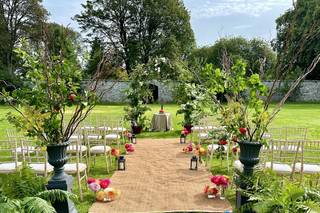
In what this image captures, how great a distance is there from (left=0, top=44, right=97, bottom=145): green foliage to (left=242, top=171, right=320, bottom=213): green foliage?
1.97 metres

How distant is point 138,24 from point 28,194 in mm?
29855

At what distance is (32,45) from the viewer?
3.64m

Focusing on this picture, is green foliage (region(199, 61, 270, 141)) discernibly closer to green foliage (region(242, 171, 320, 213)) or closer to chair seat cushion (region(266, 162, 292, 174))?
green foliage (region(242, 171, 320, 213))

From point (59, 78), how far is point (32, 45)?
665mm

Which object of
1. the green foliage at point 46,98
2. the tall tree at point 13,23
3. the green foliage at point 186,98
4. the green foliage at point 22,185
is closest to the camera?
the green foliage at point 22,185

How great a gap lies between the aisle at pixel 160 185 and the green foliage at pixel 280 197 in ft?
4.29

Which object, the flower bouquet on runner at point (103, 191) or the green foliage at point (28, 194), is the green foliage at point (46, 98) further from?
the flower bouquet on runner at point (103, 191)

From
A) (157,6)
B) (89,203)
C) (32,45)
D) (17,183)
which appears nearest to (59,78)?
(32,45)

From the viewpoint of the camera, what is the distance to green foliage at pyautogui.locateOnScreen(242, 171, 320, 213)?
8.77ft

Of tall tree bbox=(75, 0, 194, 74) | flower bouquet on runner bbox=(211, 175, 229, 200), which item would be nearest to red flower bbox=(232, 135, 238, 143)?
flower bouquet on runner bbox=(211, 175, 229, 200)

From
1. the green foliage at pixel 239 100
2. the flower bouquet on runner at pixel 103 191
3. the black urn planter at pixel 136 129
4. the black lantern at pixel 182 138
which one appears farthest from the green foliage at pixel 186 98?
the green foliage at pixel 239 100

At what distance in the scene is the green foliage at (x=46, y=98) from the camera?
127 inches

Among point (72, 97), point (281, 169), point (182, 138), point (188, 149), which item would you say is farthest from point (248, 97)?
point (182, 138)

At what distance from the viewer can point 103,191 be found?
4.63 metres
